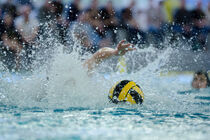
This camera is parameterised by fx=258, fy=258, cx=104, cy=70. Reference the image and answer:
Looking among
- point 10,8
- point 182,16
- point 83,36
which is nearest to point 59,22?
point 83,36

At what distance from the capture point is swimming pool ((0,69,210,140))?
1552mm

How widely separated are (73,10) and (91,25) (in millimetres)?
693

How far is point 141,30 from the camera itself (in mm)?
7930

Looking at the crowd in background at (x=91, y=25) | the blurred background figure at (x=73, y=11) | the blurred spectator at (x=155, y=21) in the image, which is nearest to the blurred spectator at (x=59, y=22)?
the crowd in background at (x=91, y=25)

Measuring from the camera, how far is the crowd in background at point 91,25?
7.27 metres

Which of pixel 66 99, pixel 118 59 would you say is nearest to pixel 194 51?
pixel 118 59

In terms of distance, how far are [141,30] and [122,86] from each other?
18.3ft

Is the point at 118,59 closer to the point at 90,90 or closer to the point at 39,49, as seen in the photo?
the point at 39,49

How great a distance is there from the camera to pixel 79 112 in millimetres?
2248

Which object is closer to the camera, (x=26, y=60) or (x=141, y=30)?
(x=26, y=60)

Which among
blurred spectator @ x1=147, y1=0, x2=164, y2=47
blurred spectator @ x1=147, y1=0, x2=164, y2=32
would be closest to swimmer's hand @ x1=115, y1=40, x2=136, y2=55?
blurred spectator @ x1=147, y1=0, x2=164, y2=47

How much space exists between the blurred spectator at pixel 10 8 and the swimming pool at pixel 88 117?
4730 millimetres

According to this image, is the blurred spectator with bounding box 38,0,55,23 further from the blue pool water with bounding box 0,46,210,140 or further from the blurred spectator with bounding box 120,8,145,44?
the blue pool water with bounding box 0,46,210,140

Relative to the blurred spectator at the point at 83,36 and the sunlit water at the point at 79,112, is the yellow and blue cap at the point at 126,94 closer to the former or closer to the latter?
the sunlit water at the point at 79,112
